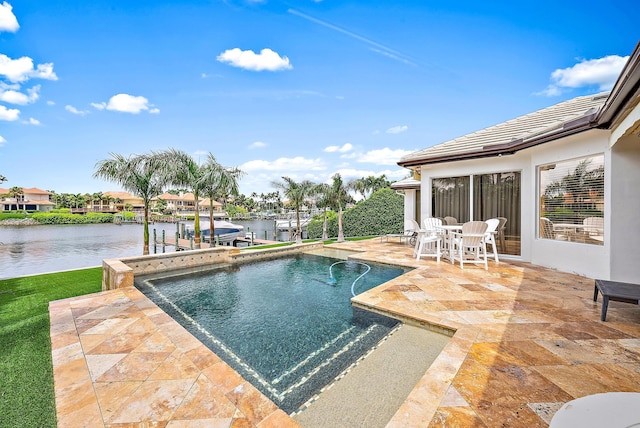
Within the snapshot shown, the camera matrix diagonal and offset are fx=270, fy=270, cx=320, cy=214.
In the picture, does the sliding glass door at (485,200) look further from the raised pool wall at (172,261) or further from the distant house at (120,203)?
the distant house at (120,203)

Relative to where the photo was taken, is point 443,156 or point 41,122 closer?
point 443,156

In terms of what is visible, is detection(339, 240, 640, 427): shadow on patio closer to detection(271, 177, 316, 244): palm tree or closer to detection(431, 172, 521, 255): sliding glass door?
detection(431, 172, 521, 255): sliding glass door

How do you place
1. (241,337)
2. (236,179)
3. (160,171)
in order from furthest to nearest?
(236,179)
(160,171)
(241,337)

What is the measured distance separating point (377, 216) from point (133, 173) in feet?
44.3

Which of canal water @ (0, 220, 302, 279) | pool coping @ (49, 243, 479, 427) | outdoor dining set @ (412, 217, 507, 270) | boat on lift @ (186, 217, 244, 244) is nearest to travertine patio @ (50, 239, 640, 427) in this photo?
pool coping @ (49, 243, 479, 427)

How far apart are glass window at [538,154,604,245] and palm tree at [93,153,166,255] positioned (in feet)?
40.0

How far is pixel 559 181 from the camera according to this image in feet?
21.5

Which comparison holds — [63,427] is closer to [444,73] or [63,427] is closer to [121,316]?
[121,316]

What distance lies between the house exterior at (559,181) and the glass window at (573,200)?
21 mm

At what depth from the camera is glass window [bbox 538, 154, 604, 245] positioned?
5.61m

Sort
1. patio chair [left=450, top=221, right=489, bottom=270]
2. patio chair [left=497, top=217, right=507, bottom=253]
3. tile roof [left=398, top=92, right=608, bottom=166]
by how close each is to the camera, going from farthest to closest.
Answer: patio chair [left=497, top=217, right=507, bottom=253], tile roof [left=398, top=92, right=608, bottom=166], patio chair [left=450, top=221, right=489, bottom=270]

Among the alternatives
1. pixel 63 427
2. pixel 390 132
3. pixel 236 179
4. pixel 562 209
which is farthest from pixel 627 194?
pixel 390 132

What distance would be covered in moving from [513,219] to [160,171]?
12014mm

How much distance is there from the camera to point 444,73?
1398 cm
